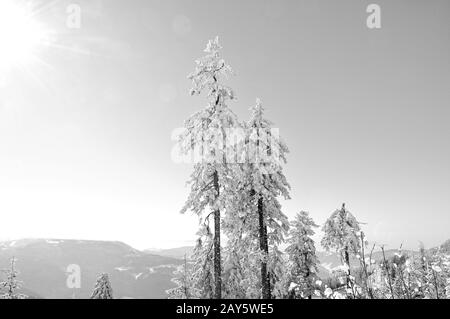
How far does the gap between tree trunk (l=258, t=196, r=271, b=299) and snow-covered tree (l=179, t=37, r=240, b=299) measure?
3339mm

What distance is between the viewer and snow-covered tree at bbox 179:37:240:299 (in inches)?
709

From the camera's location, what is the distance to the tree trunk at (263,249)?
65.1 feet

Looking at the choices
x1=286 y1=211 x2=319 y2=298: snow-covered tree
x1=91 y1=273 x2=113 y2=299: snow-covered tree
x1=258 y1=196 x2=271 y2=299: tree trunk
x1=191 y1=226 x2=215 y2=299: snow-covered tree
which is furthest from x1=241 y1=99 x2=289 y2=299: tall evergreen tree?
x1=91 y1=273 x2=113 y2=299: snow-covered tree

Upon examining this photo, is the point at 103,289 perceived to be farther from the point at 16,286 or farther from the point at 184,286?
the point at 184,286

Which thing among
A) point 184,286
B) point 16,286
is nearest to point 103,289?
point 16,286

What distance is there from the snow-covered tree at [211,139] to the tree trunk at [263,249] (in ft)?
11.0

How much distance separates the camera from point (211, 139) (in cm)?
1811

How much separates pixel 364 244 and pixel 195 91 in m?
16.3

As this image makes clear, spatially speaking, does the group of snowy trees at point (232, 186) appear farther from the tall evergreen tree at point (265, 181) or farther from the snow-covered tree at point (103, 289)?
the snow-covered tree at point (103, 289)

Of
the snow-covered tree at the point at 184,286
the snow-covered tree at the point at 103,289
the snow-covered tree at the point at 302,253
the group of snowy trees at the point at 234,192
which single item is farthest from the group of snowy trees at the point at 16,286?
the snow-covered tree at the point at 302,253

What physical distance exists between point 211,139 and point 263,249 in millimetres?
7874
